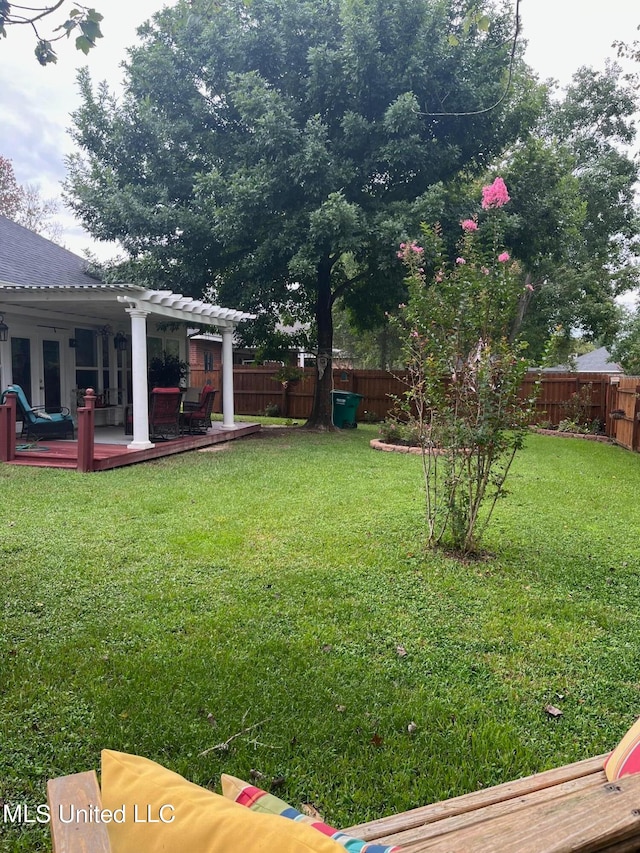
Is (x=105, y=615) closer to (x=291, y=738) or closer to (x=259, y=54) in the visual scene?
(x=291, y=738)

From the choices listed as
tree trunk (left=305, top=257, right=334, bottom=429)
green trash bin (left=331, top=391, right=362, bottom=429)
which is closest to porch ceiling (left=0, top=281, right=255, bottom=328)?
tree trunk (left=305, top=257, right=334, bottom=429)

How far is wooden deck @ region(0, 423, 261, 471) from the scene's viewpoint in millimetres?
8133

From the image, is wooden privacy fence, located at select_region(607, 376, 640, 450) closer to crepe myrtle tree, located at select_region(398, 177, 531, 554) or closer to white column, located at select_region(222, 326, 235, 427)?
crepe myrtle tree, located at select_region(398, 177, 531, 554)

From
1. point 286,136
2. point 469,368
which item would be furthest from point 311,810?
point 286,136

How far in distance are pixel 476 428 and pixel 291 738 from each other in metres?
2.76

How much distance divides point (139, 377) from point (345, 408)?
23.1 feet

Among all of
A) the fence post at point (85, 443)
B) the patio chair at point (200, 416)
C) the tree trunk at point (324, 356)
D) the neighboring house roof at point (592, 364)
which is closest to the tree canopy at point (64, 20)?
the fence post at point (85, 443)

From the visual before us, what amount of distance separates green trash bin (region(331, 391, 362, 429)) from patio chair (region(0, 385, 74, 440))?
22.8 feet

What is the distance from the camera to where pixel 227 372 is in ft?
40.8

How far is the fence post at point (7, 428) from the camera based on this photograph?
813cm

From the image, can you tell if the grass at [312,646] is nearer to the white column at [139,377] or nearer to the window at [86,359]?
the white column at [139,377]

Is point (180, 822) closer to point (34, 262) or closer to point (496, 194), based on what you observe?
point (496, 194)

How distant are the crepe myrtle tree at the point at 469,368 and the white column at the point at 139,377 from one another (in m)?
5.44

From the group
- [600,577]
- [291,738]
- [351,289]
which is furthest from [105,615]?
[351,289]
